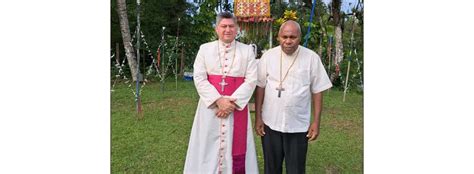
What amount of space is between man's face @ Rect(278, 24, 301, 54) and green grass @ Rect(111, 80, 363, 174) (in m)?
1.04

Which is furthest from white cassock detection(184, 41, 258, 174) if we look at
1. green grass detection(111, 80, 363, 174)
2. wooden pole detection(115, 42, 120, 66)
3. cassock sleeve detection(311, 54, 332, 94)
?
wooden pole detection(115, 42, 120, 66)

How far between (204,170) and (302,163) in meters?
0.71

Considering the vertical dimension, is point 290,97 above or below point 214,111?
above

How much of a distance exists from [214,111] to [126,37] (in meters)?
1.25

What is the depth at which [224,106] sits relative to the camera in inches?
113

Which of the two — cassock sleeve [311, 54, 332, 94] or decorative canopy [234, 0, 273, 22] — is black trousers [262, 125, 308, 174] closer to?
cassock sleeve [311, 54, 332, 94]

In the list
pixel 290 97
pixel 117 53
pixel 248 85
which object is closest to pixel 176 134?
pixel 117 53

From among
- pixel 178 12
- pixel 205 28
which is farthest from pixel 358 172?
pixel 178 12

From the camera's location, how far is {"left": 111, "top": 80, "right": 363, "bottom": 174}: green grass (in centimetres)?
360

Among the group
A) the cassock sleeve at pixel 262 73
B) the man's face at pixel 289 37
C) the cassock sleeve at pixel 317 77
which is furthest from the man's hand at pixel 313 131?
the man's face at pixel 289 37

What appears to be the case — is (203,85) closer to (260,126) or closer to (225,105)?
(225,105)

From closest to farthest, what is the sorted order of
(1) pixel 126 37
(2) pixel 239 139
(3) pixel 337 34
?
(2) pixel 239 139, (1) pixel 126 37, (3) pixel 337 34

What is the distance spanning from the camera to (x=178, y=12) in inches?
153

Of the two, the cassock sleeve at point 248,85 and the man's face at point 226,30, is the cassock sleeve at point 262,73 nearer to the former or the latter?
the cassock sleeve at point 248,85
